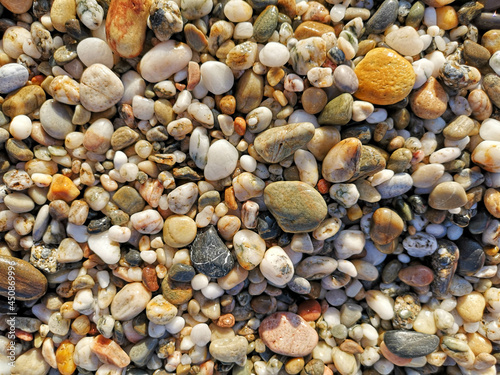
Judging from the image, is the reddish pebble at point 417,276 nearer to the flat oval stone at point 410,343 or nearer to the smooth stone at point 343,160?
the flat oval stone at point 410,343

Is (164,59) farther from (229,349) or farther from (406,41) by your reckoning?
(229,349)

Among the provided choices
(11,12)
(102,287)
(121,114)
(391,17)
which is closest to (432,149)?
(391,17)

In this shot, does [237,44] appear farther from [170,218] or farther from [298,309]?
[298,309]

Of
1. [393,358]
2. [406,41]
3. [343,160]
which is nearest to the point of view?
[343,160]

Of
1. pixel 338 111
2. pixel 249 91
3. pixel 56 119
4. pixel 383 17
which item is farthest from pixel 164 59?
pixel 383 17

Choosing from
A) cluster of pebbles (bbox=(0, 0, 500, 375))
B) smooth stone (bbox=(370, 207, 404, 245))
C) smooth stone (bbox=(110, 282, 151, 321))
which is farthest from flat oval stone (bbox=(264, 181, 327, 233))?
smooth stone (bbox=(110, 282, 151, 321))

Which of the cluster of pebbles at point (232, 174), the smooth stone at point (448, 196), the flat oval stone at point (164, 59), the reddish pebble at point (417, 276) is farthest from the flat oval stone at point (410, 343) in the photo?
the flat oval stone at point (164, 59)
